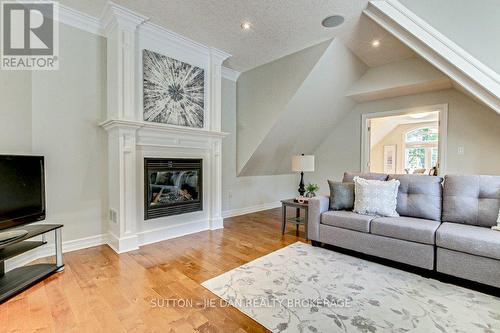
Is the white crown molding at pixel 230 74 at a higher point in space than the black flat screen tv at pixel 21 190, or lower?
higher

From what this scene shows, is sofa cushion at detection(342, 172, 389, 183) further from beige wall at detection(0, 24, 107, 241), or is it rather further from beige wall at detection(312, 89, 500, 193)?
beige wall at detection(0, 24, 107, 241)

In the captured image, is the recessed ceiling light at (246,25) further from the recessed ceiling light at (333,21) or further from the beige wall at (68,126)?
the beige wall at (68,126)

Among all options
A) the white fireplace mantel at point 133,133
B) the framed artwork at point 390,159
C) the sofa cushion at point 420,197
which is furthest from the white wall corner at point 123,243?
the framed artwork at point 390,159

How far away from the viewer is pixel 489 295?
2004 mm

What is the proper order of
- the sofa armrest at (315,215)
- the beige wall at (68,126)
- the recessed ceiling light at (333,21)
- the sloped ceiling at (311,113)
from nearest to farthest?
the beige wall at (68,126), the recessed ceiling light at (333,21), the sofa armrest at (315,215), the sloped ceiling at (311,113)

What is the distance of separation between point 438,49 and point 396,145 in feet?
23.7

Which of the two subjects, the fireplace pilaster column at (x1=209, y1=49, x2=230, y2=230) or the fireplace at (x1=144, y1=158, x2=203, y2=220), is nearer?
the fireplace at (x1=144, y1=158, x2=203, y2=220)

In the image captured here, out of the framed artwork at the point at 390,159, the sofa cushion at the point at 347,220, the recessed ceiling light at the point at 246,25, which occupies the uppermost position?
the recessed ceiling light at the point at 246,25

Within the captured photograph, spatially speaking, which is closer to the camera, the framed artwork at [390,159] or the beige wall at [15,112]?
the beige wall at [15,112]

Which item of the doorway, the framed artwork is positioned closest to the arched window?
the doorway

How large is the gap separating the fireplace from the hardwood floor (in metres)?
0.50

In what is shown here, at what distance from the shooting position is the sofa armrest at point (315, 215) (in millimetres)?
3076

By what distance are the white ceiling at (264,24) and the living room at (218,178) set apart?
0.09ft

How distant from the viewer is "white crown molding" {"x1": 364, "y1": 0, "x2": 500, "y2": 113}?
253 centimetres
